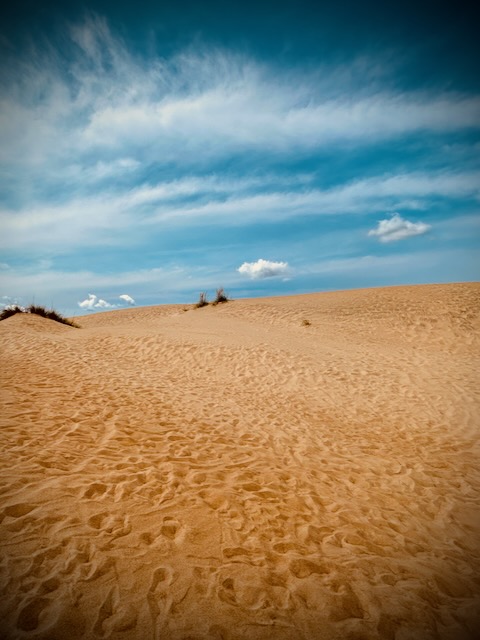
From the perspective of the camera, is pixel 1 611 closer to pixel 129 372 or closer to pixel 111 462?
pixel 111 462

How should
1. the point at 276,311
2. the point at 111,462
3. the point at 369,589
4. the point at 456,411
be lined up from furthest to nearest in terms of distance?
Result: the point at 276,311 < the point at 456,411 < the point at 111,462 < the point at 369,589

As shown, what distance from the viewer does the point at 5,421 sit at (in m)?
6.49

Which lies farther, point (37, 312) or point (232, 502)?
point (37, 312)

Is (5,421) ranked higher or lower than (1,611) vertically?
higher

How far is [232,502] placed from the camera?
500 centimetres

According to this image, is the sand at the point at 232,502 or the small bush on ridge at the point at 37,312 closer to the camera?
the sand at the point at 232,502

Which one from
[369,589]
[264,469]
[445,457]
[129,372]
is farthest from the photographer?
[129,372]

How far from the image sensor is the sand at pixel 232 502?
10.5ft

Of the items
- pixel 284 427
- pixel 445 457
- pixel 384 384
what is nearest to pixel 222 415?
pixel 284 427

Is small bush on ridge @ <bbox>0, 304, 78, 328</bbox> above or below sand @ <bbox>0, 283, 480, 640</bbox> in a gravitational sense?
above

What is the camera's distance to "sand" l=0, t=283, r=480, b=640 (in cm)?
319

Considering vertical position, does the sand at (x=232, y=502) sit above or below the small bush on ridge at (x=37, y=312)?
below

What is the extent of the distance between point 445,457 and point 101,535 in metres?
7.36

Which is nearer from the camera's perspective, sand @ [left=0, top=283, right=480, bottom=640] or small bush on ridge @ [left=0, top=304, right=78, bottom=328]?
sand @ [left=0, top=283, right=480, bottom=640]
